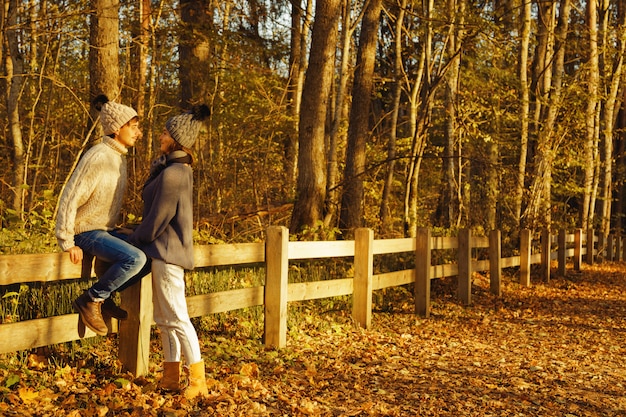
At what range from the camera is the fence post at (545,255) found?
1648 cm

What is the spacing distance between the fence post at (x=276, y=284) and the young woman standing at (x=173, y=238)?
2.09 m

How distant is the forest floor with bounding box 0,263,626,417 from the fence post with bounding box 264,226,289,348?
176mm

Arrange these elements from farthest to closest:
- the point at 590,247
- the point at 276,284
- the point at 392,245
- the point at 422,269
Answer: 1. the point at 590,247
2. the point at 422,269
3. the point at 392,245
4. the point at 276,284

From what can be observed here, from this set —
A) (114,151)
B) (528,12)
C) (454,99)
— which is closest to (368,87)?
(454,99)

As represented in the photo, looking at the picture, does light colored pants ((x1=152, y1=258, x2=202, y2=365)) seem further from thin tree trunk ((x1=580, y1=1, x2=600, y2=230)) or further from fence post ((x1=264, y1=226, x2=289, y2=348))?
thin tree trunk ((x1=580, y1=1, x2=600, y2=230))

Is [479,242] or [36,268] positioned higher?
[36,268]

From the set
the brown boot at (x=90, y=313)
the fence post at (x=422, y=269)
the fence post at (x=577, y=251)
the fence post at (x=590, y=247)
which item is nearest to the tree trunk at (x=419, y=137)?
the fence post at (x=422, y=269)

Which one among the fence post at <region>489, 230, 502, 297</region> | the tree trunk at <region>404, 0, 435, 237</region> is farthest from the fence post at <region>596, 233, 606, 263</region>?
the fence post at <region>489, 230, 502, 297</region>

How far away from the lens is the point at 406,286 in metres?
12.4

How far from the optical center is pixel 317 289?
8359 millimetres

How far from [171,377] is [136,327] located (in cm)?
49

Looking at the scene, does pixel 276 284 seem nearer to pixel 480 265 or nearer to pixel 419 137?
pixel 480 265

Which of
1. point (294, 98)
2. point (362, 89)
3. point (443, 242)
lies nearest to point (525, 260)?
point (443, 242)

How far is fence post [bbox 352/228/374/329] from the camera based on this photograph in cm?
913
